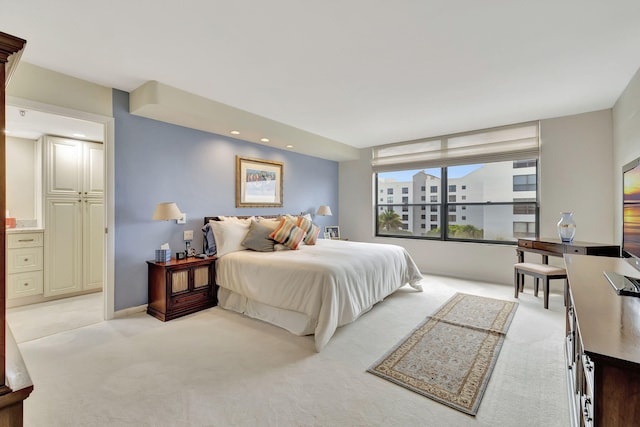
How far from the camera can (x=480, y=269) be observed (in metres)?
4.73

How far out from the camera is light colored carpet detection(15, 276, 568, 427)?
1680 mm

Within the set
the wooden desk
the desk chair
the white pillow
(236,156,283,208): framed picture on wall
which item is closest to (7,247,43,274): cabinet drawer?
the white pillow

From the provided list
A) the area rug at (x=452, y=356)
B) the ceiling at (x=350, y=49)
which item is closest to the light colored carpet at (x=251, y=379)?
the area rug at (x=452, y=356)

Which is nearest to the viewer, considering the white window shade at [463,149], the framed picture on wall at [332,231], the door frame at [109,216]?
the door frame at [109,216]

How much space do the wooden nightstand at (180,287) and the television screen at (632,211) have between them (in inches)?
147

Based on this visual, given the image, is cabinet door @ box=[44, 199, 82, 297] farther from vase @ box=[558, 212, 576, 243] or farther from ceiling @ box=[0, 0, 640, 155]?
vase @ box=[558, 212, 576, 243]

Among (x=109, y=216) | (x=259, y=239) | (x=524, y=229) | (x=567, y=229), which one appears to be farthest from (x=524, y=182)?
(x=109, y=216)

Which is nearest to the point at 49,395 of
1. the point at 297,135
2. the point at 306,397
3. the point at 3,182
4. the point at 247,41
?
the point at 306,397

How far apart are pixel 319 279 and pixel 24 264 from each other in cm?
378

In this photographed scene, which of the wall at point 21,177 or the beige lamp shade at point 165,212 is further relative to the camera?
the wall at point 21,177

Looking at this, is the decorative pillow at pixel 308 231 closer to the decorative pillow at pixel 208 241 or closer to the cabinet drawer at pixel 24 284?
the decorative pillow at pixel 208 241

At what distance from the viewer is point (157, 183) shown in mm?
3443

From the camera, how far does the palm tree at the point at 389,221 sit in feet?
19.2

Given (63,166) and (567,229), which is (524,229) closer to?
(567,229)
